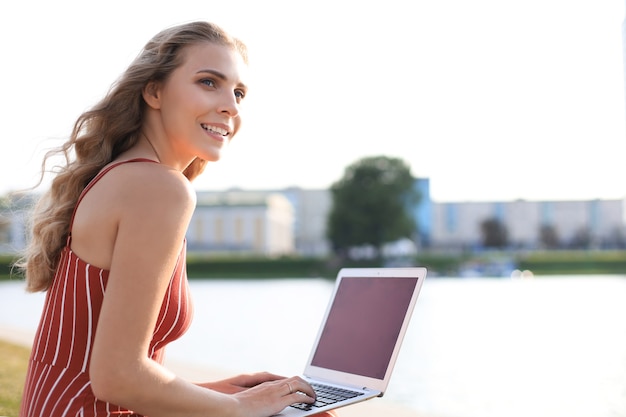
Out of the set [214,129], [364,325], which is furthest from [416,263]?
[214,129]

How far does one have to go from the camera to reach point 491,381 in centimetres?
678

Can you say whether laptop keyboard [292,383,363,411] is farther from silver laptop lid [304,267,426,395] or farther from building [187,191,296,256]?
building [187,191,296,256]

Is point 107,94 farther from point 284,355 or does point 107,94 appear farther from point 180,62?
point 284,355

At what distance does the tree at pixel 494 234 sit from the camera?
65.7 meters

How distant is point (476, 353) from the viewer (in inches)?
347

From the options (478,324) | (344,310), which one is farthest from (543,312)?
(344,310)

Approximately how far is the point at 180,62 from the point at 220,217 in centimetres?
6253

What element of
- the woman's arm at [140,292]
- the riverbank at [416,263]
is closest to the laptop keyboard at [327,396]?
the woman's arm at [140,292]

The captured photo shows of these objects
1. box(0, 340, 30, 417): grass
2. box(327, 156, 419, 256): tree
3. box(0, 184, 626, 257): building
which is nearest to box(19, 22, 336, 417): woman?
box(0, 340, 30, 417): grass

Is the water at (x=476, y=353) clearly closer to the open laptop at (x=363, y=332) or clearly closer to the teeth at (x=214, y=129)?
the open laptop at (x=363, y=332)

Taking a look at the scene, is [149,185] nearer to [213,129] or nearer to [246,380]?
[213,129]

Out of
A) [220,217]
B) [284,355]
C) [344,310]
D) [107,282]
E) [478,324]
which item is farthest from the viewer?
[220,217]

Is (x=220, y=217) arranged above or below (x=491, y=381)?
below

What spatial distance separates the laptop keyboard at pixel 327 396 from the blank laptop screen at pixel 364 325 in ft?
0.20
